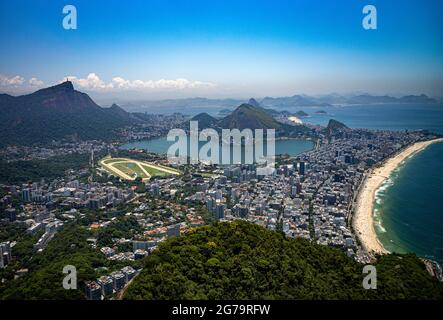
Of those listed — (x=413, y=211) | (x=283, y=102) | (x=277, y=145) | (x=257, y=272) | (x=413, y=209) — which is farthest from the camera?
(x=283, y=102)

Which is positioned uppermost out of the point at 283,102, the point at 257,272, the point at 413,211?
the point at 283,102

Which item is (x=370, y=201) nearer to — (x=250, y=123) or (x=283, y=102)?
(x=250, y=123)

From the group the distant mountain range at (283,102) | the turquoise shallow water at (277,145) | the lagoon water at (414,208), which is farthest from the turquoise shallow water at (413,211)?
the distant mountain range at (283,102)

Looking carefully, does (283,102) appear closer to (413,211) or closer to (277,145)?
(277,145)

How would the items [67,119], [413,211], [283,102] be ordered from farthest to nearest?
[283,102] → [67,119] → [413,211]

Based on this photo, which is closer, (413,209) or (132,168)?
(413,209)

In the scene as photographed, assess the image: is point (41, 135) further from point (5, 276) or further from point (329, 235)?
point (329, 235)

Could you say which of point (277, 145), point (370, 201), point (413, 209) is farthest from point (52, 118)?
point (413, 209)

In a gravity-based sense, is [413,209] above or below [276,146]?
below

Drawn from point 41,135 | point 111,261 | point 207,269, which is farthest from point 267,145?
point 207,269

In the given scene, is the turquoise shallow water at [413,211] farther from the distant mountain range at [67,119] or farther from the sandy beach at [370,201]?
the distant mountain range at [67,119]
